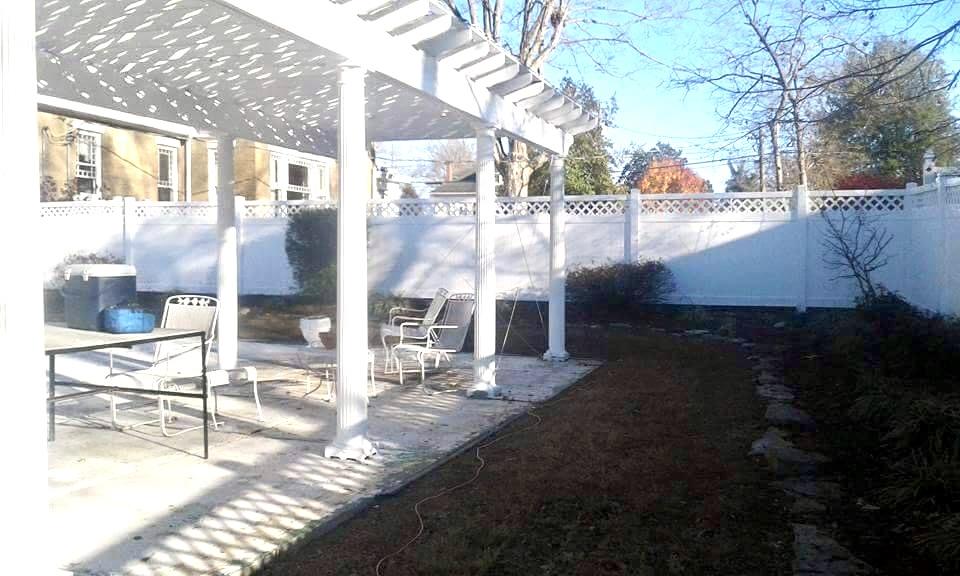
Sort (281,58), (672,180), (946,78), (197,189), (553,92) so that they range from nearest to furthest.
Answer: (281,58) → (946,78) → (553,92) → (197,189) → (672,180)

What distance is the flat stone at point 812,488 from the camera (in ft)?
17.6

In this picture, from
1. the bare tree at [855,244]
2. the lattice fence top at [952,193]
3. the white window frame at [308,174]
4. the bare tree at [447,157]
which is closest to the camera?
the lattice fence top at [952,193]

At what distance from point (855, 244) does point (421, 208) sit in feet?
24.2

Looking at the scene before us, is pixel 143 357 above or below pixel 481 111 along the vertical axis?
below

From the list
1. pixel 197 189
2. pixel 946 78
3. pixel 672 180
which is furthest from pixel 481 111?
pixel 672 180

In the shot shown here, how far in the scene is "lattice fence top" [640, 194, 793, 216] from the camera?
14.7 metres

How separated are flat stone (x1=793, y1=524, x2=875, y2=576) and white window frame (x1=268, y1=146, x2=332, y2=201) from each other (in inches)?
702

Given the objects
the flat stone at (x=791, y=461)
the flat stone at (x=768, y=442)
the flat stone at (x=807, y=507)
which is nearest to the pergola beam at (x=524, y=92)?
the flat stone at (x=768, y=442)

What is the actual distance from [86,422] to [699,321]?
988cm

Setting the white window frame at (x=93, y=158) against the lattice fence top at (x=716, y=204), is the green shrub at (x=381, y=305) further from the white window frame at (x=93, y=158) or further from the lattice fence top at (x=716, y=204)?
the white window frame at (x=93, y=158)

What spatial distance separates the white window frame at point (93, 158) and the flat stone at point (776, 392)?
14664 mm

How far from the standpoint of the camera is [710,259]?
Answer: 49.2 feet

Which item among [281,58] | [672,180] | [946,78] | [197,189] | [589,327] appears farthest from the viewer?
[672,180]

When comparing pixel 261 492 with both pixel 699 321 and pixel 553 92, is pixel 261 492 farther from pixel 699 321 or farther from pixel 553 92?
pixel 699 321
